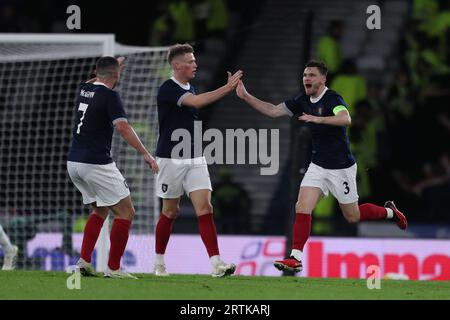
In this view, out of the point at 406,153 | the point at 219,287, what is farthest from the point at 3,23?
the point at 219,287

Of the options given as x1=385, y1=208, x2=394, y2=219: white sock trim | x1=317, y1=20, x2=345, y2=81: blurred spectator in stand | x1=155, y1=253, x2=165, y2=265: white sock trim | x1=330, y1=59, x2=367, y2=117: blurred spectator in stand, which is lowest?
x1=155, y1=253, x2=165, y2=265: white sock trim

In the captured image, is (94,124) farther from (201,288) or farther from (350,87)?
(350,87)

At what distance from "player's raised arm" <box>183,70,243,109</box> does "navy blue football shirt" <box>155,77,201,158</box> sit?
183 mm

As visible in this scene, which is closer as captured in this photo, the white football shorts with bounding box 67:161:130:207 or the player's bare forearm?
the player's bare forearm

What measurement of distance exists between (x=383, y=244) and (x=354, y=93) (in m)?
3.60

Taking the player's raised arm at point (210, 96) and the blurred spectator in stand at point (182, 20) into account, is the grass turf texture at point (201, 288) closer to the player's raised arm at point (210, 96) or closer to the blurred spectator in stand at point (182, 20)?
the player's raised arm at point (210, 96)

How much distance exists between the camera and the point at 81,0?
22.4 meters

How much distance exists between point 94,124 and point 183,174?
Answer: 0.98 metres

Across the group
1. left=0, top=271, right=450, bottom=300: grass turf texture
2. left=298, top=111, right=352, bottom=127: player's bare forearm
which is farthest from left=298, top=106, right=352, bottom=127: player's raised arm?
left=0, top=271, right=450, bottom=300: grass turf texture

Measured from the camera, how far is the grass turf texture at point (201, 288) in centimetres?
943

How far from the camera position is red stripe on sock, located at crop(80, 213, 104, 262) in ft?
36.7

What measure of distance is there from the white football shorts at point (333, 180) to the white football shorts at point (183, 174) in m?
0.93

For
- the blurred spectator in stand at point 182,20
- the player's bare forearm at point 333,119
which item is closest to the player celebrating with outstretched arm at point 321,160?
the player's bare forearm at point 333,119

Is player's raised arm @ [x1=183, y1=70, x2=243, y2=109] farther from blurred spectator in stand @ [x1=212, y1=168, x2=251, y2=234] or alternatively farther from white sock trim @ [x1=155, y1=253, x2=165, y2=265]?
blurred spectator in stand @ [x1=212, y1=168, x2=251, y2=234]
